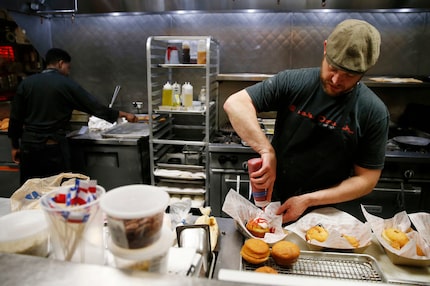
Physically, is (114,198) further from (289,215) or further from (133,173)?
(133,173)

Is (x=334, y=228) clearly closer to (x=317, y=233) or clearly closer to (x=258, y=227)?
(x=317, y=233)

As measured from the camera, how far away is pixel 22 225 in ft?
2.73

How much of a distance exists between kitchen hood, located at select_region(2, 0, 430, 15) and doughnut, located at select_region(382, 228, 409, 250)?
7.65 ft

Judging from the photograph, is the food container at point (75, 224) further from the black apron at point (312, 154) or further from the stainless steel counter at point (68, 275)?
the black apron at point (312, 154)

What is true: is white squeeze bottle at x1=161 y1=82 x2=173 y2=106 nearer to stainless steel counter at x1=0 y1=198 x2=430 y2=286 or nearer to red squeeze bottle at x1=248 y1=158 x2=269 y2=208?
red squeeze bottle at x1=248 y1=158 x2=269 y2=208

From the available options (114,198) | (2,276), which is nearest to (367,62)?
(114,198)

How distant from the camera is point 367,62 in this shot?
4.00 ft

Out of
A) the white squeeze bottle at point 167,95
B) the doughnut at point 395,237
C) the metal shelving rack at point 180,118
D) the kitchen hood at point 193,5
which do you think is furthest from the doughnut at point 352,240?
the kitchen hood at point 193,5

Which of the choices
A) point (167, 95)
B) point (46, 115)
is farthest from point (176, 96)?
point (46, 115)

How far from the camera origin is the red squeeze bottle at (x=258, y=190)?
123 centimetres

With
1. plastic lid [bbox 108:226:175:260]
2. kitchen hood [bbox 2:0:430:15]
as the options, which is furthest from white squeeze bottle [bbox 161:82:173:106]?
plastic lid [bbox 108:226:175:260]

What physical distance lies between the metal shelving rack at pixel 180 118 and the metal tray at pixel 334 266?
1930 mm

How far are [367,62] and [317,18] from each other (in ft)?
7.35

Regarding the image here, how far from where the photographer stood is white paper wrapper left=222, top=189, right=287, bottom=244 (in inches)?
46.1
